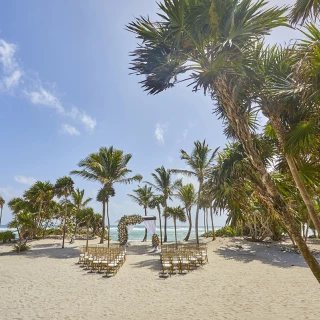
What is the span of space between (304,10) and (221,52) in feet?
4.98

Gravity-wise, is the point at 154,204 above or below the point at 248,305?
above

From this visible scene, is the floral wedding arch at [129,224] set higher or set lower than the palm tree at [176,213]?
lower

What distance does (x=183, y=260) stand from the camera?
13836mm

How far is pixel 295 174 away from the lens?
14.9 feet

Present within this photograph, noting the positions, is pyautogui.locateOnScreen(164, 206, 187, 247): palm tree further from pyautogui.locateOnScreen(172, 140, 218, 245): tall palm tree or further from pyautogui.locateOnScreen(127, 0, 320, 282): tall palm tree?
pyautogui.locateOnScreen(127, 0, 320, 282): tall palm tree

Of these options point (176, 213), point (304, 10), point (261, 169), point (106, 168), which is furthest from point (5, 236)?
point (304, 10)

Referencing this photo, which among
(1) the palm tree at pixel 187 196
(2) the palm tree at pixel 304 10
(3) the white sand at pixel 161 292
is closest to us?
(2) the palm tree at pixel 304 10

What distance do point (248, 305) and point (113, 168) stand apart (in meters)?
20.7

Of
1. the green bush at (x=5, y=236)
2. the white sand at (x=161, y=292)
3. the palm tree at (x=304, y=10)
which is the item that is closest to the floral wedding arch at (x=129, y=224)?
the white sand at (x=161, y=292)

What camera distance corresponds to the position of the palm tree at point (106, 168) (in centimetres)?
2567

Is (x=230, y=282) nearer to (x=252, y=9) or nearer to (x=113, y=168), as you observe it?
(x=252, y=9)

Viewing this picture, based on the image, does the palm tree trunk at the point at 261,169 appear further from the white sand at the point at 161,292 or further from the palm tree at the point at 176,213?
the palm tree at the point at 176,213

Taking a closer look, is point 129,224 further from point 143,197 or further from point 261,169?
point 261,169

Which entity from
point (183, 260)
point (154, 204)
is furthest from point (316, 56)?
point (154, 204)
